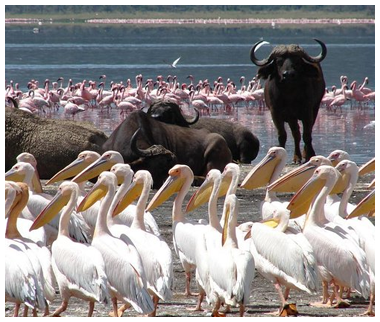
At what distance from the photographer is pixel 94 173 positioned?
30.4 feet

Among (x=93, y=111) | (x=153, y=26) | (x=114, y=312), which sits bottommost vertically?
(x=114, y=312)

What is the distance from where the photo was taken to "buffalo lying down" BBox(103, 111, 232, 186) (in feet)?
42.9

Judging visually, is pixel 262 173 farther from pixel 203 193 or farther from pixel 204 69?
pixel 204 69

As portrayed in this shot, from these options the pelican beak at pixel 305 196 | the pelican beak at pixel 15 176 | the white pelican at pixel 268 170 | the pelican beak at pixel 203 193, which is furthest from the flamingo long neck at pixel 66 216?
the white pelican at pixel 268 170

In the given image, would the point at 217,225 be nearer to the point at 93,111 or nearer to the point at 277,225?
the point at 277,225

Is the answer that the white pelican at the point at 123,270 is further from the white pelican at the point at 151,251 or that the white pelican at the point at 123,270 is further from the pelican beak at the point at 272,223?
the pelican beak at the point at 272,223

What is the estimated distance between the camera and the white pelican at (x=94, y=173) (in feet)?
28.0

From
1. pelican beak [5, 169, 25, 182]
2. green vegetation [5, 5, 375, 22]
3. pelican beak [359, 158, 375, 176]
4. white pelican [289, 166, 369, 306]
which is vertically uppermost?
green vegetation [5, 5, 375, 22]

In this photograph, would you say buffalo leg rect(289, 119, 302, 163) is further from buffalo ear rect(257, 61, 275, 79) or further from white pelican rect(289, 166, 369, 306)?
white pelican rect(289, 166, 369, 306)

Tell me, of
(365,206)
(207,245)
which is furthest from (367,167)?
(207,245)

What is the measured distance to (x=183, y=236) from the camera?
25.9 feet

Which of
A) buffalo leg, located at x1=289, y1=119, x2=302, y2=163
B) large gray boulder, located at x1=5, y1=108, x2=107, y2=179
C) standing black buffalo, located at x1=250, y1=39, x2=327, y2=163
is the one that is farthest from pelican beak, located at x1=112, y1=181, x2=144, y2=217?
standing black buffalo, located at x1=250, y1=39, x2=327, y2=163
